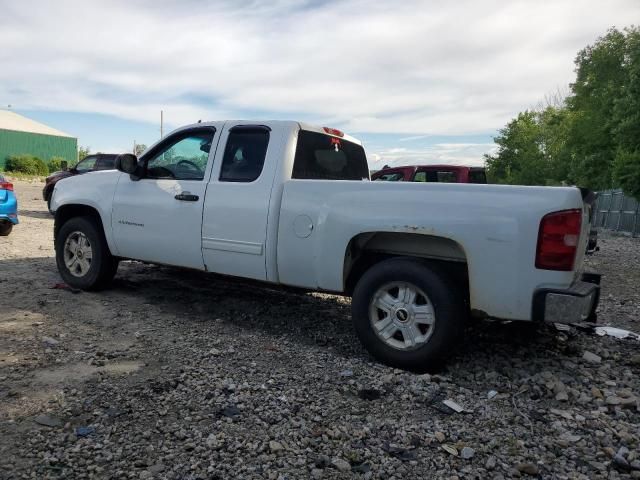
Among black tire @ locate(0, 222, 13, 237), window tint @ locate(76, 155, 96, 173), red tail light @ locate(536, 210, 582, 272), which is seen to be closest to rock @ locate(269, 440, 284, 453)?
red tail light @ locate(536, 210, 582, 272)

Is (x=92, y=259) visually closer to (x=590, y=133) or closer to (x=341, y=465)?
(x=341, y=465)

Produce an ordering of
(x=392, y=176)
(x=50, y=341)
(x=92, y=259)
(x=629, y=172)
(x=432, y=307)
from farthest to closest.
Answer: (x=629, y=172) → (x=392, y=176) → (x=92, y=259) → (x=50, y=341) → (x=432, y=307)

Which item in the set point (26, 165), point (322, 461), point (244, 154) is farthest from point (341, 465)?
point (26, 165)

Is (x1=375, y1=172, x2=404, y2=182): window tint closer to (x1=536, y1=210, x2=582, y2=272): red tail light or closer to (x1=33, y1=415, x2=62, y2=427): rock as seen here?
(x1=536, y1=210, x2=582, y2=272): red tail light

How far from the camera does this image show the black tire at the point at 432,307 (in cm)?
374

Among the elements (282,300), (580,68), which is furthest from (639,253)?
(580,68)

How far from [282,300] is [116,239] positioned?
1978 mm

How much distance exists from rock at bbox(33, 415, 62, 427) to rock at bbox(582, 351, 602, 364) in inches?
157

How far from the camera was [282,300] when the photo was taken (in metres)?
6.03

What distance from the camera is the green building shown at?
1828 inches

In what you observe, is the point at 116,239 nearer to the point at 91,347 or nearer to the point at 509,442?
the point at 91,347

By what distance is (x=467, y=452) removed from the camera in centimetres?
284

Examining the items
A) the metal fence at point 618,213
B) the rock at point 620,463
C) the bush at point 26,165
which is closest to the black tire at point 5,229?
the rock at point 620,463

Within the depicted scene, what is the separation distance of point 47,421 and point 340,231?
2383mm
